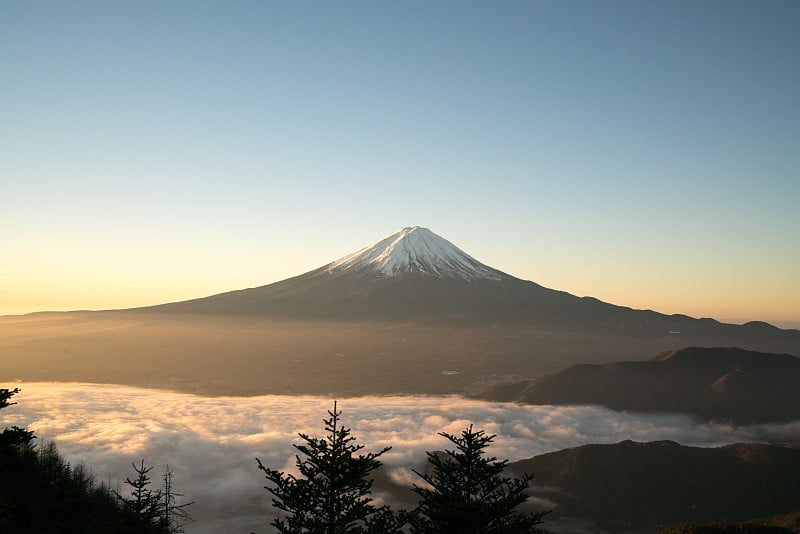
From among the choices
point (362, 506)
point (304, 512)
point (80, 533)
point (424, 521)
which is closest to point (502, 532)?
point (424, 521)

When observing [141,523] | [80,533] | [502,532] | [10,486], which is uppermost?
[502,532]

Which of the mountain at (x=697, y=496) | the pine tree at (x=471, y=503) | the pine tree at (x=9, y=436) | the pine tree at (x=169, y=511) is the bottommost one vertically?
the mountain at (x=697, y=496)

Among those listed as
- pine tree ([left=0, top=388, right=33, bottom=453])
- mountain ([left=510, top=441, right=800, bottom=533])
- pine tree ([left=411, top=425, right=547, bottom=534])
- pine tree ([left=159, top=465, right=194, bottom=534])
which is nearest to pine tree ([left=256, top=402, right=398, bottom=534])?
pine tree ([left=411, top=425, right=547, bottom=534])

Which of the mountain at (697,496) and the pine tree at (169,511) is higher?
the pine tree at (169,511)

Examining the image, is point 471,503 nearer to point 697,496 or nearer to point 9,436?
point 9,436

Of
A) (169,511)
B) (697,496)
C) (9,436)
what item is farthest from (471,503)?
(697,496)

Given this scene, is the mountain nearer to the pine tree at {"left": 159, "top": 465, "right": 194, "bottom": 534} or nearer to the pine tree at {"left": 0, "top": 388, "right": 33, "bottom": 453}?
the pine tree at {"left": 159, "top": 465, "right": 194, "bottom": 534}

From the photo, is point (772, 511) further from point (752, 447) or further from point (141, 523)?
point (141, 523)

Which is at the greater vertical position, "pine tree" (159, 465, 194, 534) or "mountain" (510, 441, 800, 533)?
"pine tree" (159, 465, 194, 534)

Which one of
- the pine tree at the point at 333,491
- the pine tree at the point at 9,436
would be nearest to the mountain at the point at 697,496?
the pine tree at the point at 9,436

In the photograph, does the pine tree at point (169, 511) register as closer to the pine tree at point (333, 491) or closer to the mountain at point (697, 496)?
the pine tree at point (333, 491)

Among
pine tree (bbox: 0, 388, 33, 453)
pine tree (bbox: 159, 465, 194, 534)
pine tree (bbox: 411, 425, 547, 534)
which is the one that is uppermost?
pine tree (bbox: 0, 388, 33, 453)
